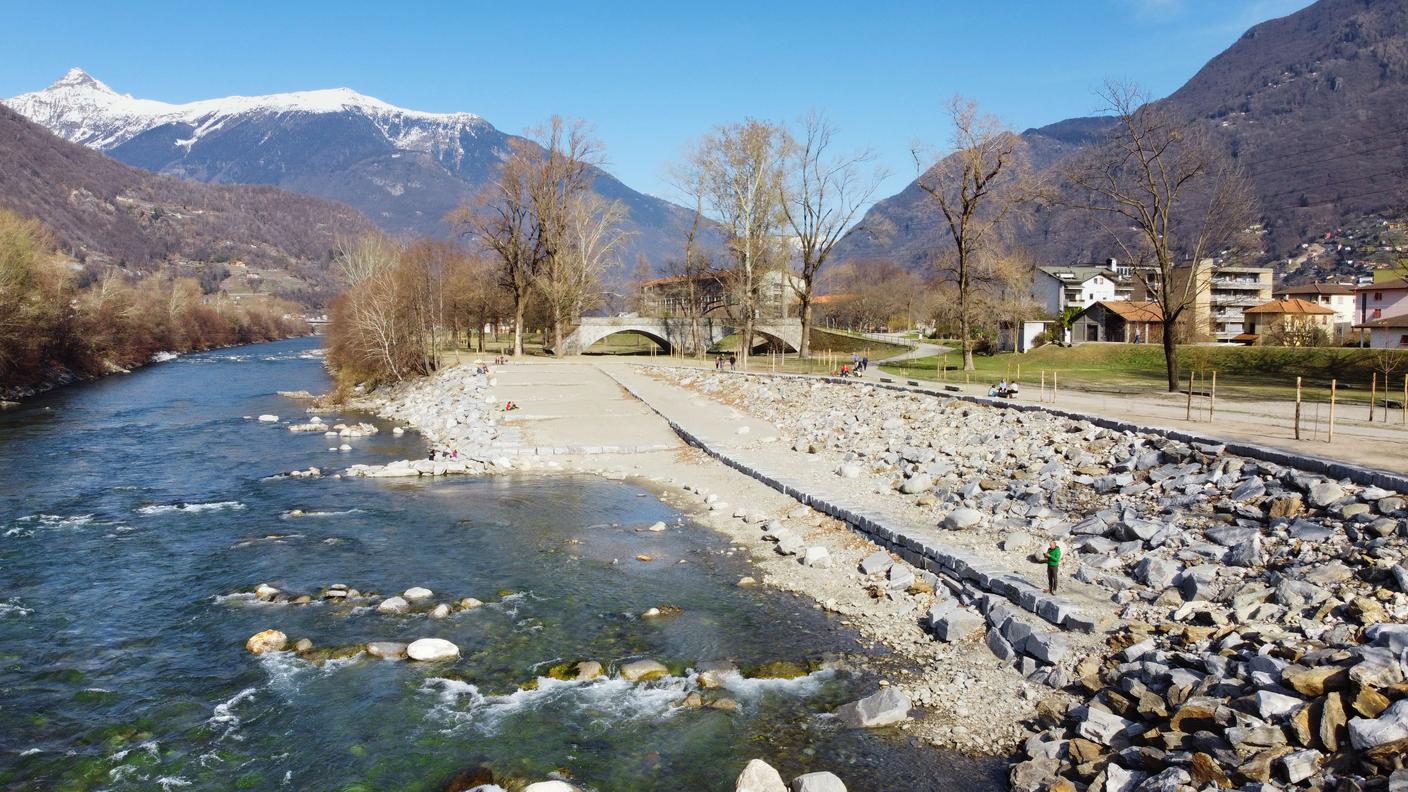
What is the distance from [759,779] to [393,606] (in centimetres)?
755

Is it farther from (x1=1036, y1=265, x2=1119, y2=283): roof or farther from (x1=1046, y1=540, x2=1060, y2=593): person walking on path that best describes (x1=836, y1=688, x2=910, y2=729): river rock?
(x1=1036, y1=265, x2=1119, y2=283): roof

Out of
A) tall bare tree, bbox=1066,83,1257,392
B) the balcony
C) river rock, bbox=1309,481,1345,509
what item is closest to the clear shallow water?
river rock, bbox=1309,481,1345,509

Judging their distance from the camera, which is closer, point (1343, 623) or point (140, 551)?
point (1343, 623)

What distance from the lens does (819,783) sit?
832 cm

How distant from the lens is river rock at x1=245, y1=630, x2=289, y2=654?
40.0 feet

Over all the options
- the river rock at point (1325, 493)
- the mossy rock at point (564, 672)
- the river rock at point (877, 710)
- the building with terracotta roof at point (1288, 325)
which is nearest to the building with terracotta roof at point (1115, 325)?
the building with terracotta roof at point (1288, 325)

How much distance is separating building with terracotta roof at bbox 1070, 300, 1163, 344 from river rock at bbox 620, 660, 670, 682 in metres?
65.5

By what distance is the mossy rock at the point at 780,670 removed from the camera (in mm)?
11391

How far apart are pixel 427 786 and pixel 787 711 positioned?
163 inches

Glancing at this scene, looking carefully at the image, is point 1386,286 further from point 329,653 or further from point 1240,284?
point 329,653

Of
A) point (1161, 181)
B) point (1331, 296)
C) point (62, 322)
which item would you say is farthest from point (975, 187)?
point (1331, 296)

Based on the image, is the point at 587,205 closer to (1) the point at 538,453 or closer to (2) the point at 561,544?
(1) the point at 538,453

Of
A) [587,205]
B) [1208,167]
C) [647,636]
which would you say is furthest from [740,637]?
[587,205]

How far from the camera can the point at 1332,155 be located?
634ft
